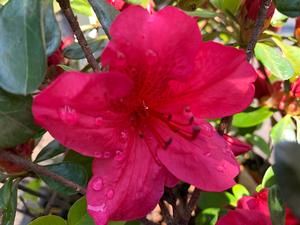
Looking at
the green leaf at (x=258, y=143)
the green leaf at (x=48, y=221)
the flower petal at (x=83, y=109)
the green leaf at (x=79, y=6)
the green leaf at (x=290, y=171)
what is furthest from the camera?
the green leaf at (x=258, y=143)

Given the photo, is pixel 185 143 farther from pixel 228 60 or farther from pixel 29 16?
pixel 29 16

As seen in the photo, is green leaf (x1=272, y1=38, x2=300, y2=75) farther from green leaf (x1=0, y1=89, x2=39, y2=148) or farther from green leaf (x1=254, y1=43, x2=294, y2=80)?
green leaf (x1=0, y1=89, x2=39, y2=148)

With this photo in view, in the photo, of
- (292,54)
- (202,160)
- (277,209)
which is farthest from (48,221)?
(292,54)

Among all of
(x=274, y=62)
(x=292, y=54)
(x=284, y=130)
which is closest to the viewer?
(x=274, y=62)

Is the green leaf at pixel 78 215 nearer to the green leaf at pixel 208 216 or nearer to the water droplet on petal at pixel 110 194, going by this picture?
the water droplet on petal at pixel 110 194

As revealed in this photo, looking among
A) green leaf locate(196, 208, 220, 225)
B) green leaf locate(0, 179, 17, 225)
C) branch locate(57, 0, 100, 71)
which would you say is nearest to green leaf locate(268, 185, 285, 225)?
branch locate(57, 0, 100, 71)

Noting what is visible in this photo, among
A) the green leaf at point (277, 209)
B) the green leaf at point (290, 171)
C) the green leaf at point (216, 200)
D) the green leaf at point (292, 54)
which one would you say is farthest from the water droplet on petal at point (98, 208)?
the green leaf at point (216, 200)

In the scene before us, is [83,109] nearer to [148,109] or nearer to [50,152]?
[148,109]
